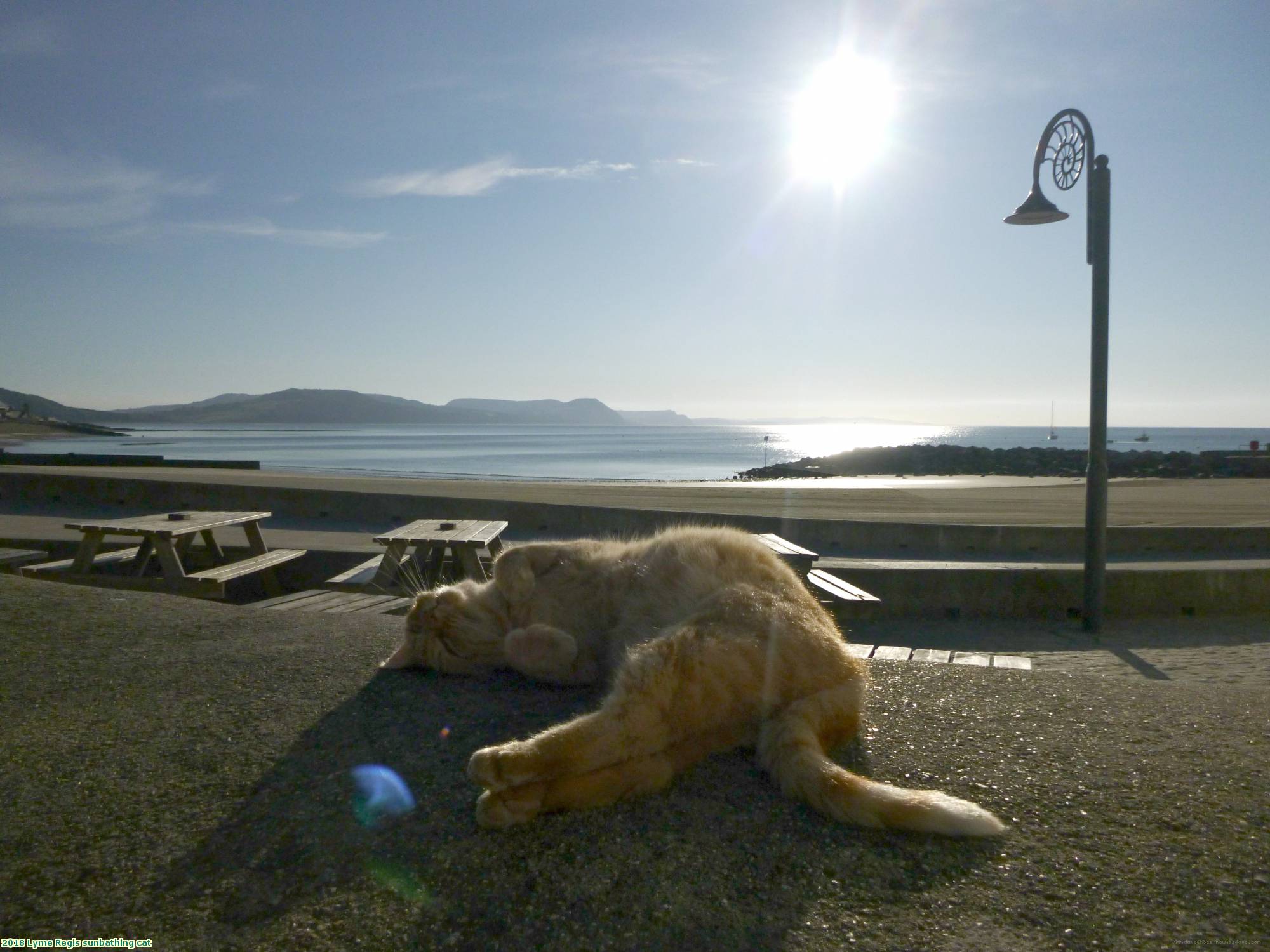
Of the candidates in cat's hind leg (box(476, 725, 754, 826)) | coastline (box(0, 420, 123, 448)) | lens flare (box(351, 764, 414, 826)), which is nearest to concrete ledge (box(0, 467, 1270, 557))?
lens flare (box(351, 764, 414, 826))

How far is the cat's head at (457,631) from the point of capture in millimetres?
4074

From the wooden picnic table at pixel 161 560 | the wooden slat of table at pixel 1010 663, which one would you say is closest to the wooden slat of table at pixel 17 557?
the wooden picnic table at pixel 161 560

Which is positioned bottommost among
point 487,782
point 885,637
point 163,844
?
point 885,637

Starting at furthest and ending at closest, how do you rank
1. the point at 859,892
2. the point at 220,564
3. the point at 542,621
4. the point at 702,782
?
the point at 220,564 < the point at 542,621 < the point at 702,782 < the point at 859,892

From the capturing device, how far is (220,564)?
32.3 ft

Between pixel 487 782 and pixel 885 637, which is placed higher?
pixel 487 782

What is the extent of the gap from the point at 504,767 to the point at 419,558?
653 centimetres

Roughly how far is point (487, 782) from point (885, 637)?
6308 millimetres

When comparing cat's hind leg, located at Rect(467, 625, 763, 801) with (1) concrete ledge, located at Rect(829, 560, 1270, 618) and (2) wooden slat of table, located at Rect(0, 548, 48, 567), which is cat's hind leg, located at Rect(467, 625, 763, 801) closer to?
(1) concrete ledge, located at Rect(829, 560, 1270, 618)

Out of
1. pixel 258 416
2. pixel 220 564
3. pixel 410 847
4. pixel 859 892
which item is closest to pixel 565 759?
pixel 410 847

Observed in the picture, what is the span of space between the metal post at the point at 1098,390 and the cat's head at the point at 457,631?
6.28 metres

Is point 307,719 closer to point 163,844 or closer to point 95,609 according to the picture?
point 163,844

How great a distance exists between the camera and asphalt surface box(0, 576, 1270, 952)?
2164 millimetres

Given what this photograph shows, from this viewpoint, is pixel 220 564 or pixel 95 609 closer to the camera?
pixel 95 609
